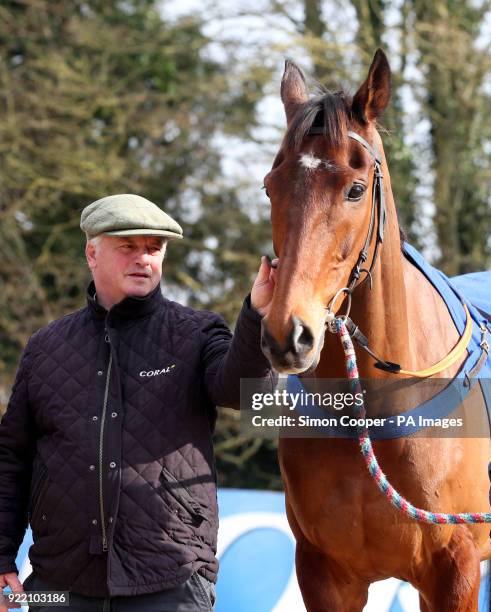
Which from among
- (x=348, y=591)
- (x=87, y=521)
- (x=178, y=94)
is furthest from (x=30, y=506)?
(x=178, y=94)

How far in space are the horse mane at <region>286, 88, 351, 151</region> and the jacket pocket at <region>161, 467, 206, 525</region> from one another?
98 cm

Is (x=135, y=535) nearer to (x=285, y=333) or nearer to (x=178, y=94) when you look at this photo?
(x=285, y=333)

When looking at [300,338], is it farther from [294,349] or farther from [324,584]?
[324,584]

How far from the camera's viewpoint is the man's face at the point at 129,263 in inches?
107

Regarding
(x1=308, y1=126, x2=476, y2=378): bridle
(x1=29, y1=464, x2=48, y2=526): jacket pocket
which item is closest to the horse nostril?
(x1=308, y1=126, x2=476, y2=378): bridle

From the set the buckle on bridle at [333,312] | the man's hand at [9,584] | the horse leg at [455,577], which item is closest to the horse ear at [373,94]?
the buckle on bridle at [333,312]

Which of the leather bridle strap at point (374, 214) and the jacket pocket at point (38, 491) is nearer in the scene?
the leather bridle strap at point (374, 214)

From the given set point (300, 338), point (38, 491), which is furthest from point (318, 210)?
point (38, 491)

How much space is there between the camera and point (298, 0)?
9852 millimetres

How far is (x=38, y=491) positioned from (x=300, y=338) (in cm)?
101

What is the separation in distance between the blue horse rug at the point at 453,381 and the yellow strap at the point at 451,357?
26mm

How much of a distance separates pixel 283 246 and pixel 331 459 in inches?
32.2

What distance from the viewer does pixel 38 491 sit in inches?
105

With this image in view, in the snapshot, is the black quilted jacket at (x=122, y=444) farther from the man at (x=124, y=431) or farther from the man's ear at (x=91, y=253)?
the man's ear at (x=91, y=253)
